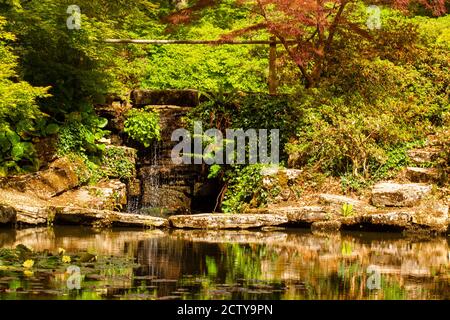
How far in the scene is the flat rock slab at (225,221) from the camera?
530 inches

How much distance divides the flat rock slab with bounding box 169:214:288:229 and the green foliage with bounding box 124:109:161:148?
3.76m

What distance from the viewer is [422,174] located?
47.6 ft

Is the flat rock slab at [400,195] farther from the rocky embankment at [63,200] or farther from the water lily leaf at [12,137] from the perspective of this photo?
the water lily leaf at [12,137]

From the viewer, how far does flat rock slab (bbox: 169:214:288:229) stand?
13.5m

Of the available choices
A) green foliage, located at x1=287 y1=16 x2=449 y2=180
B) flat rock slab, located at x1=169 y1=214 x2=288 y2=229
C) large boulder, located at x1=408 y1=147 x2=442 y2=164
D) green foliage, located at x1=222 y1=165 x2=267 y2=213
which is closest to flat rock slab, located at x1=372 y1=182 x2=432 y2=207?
green foliage, located at x1=287 y1=16 x2=449 y2=180

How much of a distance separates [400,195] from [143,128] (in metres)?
5.65

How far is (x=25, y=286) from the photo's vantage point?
7172mm

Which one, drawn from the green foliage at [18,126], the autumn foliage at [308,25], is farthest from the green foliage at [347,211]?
the green foliage at [18,126]

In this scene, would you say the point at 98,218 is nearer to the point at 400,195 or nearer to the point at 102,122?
the point at 102,122

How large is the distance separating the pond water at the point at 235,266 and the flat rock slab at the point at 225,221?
388 mm

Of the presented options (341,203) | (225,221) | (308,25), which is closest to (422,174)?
(341,203)

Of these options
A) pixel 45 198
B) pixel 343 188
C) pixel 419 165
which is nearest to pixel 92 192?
pixel 45 198

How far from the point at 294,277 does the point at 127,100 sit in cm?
1003
